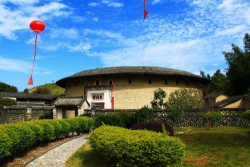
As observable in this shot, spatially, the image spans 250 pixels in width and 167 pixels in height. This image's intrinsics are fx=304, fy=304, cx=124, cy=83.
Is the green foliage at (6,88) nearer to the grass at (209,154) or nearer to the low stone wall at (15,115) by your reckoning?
the low stone wall at (15,115)

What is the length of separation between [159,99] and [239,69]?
603 inches

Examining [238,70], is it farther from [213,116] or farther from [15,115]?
[15,115]

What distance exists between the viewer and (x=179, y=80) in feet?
114

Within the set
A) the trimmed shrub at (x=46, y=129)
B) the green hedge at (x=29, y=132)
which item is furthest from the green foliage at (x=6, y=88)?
the trimmed shrub at (x=46, y=129)

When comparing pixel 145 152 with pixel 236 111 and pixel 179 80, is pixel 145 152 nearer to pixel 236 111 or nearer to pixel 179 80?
pixel 236 111

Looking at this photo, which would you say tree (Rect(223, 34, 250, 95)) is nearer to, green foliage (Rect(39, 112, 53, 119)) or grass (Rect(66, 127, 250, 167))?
green foliage (Rect(39, 112, 53, 119))

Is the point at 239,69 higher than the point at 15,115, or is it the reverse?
the point at 239,69

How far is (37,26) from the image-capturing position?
52.5 ft

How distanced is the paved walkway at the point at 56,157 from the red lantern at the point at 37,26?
6226mm

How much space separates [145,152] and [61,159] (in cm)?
486

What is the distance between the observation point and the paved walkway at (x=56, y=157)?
37.1 ft

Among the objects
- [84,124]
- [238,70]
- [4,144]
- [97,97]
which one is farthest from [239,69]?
[4,144]

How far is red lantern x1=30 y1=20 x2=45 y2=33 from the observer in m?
15.9

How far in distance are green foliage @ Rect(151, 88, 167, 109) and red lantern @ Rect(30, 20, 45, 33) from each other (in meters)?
18.4
